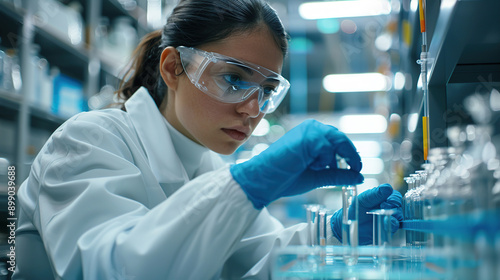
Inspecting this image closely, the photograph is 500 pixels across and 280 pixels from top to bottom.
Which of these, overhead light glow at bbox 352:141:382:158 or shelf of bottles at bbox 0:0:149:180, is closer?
shelf of bottles at bbox 0:0:149:180

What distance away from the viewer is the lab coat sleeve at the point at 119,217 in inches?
37.1

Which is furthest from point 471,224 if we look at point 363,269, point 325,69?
point 325,69

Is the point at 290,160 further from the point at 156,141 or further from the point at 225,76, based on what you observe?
the point at 156,141

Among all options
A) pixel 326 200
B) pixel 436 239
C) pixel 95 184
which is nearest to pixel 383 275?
pixel 436 239

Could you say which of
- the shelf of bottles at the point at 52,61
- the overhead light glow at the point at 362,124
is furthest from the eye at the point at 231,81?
the overhead light glow at the point at 362,124

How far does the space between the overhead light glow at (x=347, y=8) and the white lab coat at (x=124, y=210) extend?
394cm

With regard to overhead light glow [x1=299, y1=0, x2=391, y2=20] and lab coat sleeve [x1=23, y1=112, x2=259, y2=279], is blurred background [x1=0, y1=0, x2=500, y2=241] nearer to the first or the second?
overhead light glow [x1=299, y1=0, x2=391, y2=20]

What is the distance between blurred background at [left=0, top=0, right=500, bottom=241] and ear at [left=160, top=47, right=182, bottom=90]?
62cm

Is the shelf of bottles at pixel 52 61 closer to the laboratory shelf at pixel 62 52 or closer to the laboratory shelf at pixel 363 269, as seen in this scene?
the laboratory shelf at pixel 62 52

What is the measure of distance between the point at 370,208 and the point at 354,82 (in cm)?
462

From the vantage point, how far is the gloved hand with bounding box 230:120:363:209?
93cm

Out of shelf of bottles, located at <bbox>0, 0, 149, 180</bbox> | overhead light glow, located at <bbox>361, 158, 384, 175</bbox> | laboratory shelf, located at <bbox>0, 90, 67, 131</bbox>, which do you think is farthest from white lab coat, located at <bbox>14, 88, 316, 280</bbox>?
overhead light glow, located at <bbox>361, 158, 384, 175</bbox>

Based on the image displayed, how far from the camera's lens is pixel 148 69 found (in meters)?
1.87

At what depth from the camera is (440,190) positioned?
2.19ft
